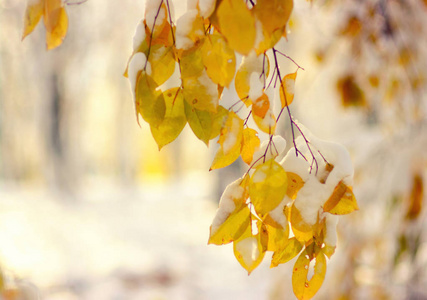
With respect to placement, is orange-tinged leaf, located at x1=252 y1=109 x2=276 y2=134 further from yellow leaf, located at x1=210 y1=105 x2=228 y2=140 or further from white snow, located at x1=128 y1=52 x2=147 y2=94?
white snow, located at x1=128 y1=52 x2=147 y2=94

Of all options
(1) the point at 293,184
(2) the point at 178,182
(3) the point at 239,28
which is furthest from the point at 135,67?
(2) the point at 178,182

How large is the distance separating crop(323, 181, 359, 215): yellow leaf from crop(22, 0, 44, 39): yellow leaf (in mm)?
477

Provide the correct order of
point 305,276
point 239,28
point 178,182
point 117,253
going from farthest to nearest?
1. point 178,182
2. point 117,253
3. point 305,276
4. point 239,28

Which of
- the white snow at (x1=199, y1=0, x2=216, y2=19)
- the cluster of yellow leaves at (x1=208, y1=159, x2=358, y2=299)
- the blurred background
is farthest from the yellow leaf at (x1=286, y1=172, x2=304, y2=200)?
the blurred background

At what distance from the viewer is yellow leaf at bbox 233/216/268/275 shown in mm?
530

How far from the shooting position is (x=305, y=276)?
1.80 ft

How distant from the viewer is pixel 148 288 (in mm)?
4172

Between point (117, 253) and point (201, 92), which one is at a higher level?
point (201, 92)

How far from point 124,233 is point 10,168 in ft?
30.3

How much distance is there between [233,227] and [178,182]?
13.9m

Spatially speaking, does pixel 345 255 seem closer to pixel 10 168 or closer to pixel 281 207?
pixel 281 207

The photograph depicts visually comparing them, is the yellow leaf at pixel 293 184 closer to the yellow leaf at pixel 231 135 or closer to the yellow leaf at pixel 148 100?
the yellow leaf at pixel 231 135

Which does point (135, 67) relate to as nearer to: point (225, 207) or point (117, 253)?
point (225, 207)

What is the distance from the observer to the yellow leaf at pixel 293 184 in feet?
1.81
